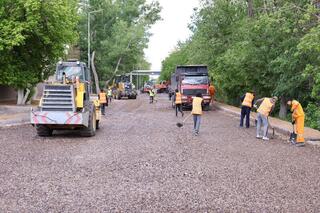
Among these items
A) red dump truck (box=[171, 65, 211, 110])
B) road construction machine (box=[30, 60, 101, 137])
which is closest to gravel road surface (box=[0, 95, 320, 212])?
road construction machine (box=[30, 60, 101, 137])

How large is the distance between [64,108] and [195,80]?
58.5 feet

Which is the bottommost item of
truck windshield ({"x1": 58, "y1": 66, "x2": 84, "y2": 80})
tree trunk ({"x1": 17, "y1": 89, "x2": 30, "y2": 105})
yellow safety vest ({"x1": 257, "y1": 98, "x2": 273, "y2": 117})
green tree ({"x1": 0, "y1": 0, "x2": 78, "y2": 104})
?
tree trunk ({"x1": 17, "y1": 89, "x2": 30, "y2": 105})

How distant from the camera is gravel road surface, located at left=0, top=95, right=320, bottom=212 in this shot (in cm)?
742

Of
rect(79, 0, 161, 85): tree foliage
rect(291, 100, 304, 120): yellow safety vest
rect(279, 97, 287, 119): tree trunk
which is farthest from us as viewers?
→ rect(79, 0, 161, 85): tree foliage

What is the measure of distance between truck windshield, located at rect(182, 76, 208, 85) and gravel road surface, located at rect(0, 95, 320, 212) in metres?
16.7

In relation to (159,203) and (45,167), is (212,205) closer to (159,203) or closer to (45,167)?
(159,203)

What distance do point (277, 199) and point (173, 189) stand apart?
176 centimetres

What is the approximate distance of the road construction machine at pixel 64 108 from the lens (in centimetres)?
1591

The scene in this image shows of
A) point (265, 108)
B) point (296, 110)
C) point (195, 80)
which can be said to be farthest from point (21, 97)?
point (296, 110)

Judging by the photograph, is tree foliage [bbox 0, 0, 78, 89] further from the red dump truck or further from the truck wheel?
the truck wheel

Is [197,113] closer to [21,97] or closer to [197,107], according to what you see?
[197,107]

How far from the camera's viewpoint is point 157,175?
970 centimetres

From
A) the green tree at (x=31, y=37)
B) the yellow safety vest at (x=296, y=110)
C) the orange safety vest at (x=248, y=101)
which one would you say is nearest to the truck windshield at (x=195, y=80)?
the green tree at (x=31, y=37)

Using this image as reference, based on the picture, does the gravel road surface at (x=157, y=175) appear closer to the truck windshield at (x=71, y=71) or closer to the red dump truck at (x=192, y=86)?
the truck windshield at (x=71, y=71)
